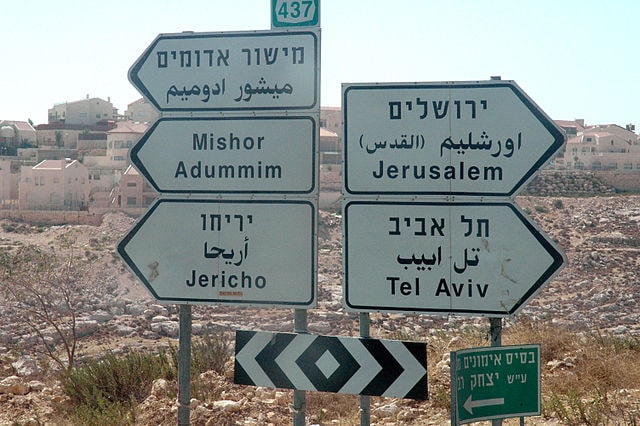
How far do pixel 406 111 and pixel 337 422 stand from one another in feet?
9.91

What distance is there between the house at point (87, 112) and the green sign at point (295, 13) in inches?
3287

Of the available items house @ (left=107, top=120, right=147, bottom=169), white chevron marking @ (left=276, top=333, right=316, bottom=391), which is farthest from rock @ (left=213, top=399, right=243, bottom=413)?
house @ (left=107, top=120, right=147, bottom=169)

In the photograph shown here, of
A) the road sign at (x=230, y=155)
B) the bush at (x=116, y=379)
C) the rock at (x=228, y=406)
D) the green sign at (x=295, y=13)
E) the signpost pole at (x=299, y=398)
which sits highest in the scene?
the green sign at (x=295, y=13)

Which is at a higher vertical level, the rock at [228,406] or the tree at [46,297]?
the rock at [228,406]

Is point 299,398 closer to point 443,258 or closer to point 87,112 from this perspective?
point 443,258

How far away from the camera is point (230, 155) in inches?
154

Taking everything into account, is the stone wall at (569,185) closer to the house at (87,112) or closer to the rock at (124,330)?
the rock at (124,330)

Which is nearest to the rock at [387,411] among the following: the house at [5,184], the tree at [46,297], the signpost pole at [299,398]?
the signpost pole at [299,398]

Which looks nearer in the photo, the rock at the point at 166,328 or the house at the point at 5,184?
the rock at the point at 166,328

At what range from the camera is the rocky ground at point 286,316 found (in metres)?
6.12

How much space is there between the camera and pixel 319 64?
12.6ft

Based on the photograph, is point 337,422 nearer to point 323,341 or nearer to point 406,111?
point 323,341

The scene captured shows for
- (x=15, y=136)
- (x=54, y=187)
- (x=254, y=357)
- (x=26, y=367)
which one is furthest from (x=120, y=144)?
(x=254, y=357)

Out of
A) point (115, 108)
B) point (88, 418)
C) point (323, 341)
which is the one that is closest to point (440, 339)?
point (88, 418)
